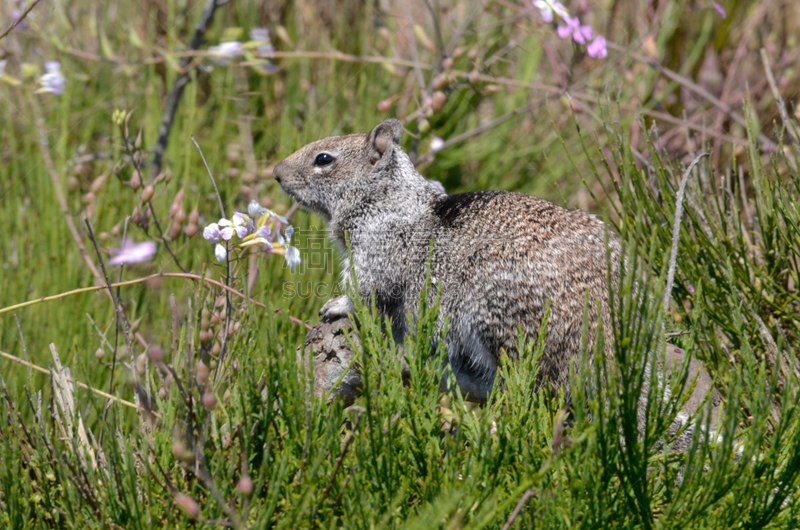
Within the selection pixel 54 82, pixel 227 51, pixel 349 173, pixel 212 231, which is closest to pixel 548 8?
pixel 349 173

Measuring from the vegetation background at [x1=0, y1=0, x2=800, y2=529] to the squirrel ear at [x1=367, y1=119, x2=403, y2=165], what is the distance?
0.30ft

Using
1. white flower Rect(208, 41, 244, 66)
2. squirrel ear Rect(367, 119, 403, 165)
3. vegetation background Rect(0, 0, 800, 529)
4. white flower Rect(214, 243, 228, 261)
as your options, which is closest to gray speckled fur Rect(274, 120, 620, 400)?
squirrel ear Rect(367, 119, 403, 165)

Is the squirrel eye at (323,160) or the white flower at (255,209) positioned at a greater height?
the squirrel eye at (323,160)

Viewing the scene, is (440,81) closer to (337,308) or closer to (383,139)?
(383,139)

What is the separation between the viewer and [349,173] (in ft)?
8.80

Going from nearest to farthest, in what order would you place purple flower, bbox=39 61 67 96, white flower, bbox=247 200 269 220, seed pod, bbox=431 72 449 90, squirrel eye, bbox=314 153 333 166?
1. white flower, bbox=247 200 269 220
2. squirrel eye, bbox=314 153 333 166
3. seed pod, bbox=431 72 449 90
4. purple flower, bbox=39 61 67 96

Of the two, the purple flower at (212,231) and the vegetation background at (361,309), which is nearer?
the vegetation background at (361,309)

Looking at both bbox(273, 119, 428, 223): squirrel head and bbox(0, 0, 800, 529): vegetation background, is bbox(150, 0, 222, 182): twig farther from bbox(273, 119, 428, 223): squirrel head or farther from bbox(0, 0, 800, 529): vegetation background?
bbox(273, 119, 428, 223): squirrel head

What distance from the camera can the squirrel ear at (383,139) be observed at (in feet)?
8.50

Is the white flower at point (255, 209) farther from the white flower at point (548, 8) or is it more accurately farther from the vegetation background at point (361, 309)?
the white flower at point (548, 8)

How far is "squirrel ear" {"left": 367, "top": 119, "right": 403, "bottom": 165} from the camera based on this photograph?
259 centimetres

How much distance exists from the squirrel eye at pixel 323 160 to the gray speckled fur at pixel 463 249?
0.01 meters

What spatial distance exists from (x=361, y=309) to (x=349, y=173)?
1261 mm

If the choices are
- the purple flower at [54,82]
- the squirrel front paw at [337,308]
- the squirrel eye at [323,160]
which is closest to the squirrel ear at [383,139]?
the squirrel eye at [323,160]
